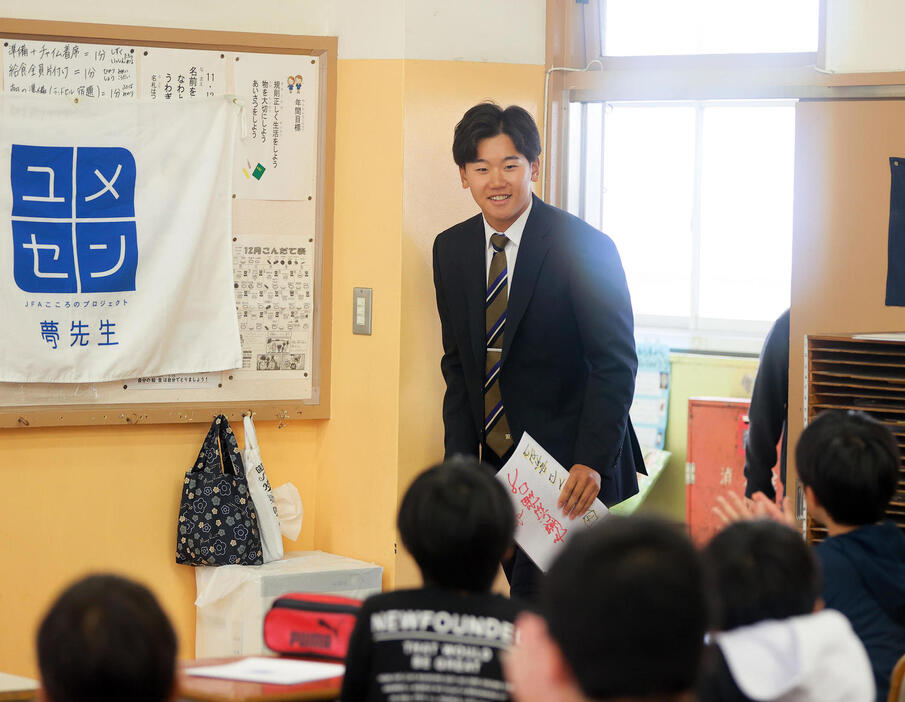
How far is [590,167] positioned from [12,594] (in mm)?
2208

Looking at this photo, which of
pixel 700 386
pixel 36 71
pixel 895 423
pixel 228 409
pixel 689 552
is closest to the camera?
pixel 689 552

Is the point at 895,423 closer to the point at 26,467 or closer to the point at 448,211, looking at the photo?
the point at 448,211

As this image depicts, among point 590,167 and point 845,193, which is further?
point 590,167

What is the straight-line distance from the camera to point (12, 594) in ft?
9.95

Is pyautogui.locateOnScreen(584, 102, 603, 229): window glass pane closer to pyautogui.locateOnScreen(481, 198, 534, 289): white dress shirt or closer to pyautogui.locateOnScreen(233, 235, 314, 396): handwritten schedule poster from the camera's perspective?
pyautogui.locateOnScreen(481, 198, 534, 289): white dress shirt

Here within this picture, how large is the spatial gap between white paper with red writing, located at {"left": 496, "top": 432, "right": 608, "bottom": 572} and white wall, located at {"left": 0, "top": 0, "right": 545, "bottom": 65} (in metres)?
1.23

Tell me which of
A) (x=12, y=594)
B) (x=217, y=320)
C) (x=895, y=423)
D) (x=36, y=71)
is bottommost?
(x=12, y=594)

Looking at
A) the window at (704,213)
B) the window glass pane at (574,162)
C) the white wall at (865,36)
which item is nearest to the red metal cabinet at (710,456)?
the window at (704,213)

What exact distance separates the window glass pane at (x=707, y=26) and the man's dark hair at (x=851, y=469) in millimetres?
1554

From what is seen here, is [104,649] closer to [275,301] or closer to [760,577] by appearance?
[760,577]

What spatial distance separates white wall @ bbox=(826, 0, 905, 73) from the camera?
9.07 feet

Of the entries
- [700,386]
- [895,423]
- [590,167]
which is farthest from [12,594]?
[700,386]

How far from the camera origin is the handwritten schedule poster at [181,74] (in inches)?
120

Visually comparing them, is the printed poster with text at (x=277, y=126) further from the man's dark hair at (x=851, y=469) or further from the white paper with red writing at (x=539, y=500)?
the man's dark hair at (x=851, y=469)
